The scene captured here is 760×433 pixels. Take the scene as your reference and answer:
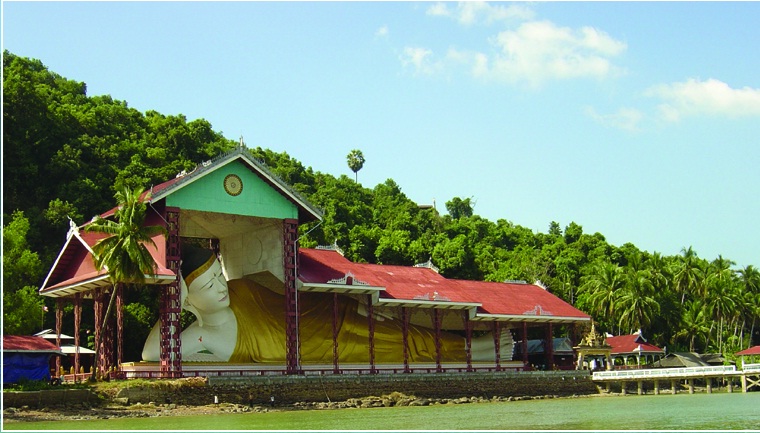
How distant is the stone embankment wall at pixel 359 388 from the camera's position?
38812 millimetres

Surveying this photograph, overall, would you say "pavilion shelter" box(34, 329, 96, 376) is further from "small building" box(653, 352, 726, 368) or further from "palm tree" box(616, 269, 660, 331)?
"palm tree" box(616, 269, 660, 331)

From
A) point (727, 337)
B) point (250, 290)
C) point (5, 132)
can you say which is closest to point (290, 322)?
point (250, 290)

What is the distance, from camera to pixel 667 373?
5359cm

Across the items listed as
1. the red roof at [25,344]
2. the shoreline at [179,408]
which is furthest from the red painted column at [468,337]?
the red roof at [25,344]

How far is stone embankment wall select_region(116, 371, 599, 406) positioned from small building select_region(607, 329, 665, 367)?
32.0ft

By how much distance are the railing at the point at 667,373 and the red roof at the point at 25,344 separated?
104 ft

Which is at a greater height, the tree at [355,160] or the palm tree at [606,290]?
the tree at [355,160]

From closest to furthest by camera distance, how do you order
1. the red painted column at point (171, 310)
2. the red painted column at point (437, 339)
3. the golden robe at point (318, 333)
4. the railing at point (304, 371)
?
the railing at point (304, 371), the red painted column at point (171, 310), the golden robe at point (318, 333), the red painted column at point (437, 339)

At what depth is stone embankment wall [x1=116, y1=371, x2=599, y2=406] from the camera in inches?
1528

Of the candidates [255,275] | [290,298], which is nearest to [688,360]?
[290,298]

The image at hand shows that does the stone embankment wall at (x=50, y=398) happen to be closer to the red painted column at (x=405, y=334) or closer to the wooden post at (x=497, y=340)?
the red painted column at (x=405, y=334)

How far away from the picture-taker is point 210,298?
146 ft

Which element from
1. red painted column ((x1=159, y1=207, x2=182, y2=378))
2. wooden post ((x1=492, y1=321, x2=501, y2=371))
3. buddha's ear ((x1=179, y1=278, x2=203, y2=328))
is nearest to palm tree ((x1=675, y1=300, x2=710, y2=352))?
wooden post ((x1=492, y1=321, x2=501, y2=371))

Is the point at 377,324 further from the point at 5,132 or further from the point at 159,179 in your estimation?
the point at 5,132
